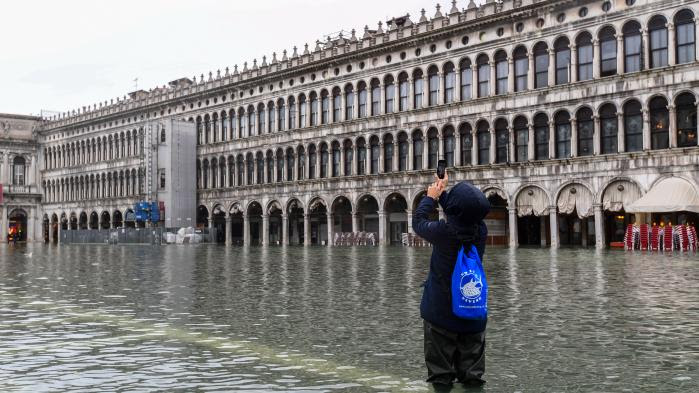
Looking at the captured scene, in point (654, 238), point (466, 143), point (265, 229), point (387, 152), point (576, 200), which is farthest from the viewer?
point (265, 229)

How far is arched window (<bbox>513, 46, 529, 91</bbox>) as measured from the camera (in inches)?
1791

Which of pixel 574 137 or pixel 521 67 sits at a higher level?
pixel 521 67

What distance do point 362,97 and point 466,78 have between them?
936 cm

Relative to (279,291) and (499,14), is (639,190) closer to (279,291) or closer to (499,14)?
(499,14)

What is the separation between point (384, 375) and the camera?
260 inches

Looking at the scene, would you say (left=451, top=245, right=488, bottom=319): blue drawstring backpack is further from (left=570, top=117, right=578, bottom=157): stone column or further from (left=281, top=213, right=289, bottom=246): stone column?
(left=281, top=213, right=289, bottom=246): stone column

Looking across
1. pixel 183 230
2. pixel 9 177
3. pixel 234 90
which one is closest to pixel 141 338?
pixel 183 230

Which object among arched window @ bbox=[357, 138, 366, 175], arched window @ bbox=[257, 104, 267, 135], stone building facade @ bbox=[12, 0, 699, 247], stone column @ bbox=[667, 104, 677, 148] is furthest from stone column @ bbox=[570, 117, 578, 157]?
arched window @ bbox=[257, 104, 267, 135]

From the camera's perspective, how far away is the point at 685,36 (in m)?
38.7

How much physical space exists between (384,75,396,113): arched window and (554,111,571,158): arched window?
12938 millimetres

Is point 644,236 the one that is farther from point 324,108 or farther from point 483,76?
point 324,108

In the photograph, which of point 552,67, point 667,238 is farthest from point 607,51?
point 667,238

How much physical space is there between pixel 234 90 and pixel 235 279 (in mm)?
49913

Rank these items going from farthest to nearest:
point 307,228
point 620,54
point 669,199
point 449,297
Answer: point 307,228 < point 620,54 < point 669,199 < point 449,297
